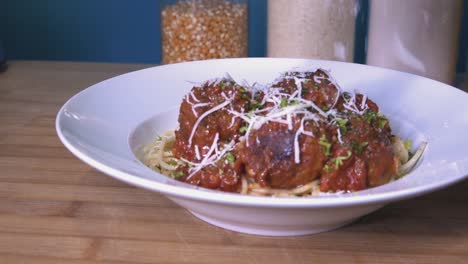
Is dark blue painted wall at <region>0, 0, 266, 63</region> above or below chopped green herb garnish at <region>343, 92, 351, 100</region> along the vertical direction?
below

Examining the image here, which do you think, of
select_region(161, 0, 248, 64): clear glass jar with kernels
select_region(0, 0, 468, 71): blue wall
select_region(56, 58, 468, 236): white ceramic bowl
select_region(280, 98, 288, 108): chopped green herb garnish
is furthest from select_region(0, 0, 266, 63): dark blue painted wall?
select_region(280, 98, 288, 108): chopped green herb garnish

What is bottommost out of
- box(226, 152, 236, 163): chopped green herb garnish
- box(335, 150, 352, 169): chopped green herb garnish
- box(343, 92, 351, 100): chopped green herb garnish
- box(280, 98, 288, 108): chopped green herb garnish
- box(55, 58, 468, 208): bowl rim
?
box(226, 152, 236, 163): chopped green herb garnish

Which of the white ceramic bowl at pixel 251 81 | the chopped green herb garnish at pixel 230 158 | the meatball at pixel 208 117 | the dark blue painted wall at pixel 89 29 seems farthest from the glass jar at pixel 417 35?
the chopped green herb garnish at pixel 230 158

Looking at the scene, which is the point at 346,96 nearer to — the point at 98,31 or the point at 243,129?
the point at 243,129

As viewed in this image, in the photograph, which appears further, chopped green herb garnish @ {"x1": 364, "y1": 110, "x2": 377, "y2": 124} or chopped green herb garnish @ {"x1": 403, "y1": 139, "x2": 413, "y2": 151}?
chopped green herb garnish @ {"x1": 403, "y1": 139, "x2": 413, "y2": 151}

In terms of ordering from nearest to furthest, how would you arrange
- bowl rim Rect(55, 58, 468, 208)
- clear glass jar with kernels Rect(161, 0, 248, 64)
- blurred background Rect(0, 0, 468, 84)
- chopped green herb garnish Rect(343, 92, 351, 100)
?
bowl rim Rect(55, 58, 468, 208) → chopped green herb garnish Rect(343, 92, 351, 100) → clear glass jar with kernels Rect(161, 0, 248, 64) → blurred background Rect(0, 0, 468, 84)

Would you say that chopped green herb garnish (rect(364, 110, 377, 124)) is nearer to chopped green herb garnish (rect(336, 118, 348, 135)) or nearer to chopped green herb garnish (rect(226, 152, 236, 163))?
chopped green herb garnish (rect(336, 118, 348, 135))

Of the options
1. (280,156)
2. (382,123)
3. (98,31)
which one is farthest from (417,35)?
(98,31)
